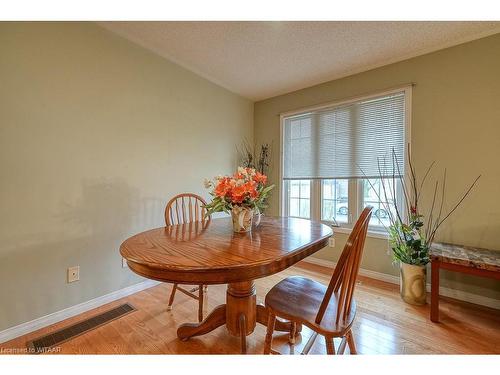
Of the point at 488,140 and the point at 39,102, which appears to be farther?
the point at 488,140

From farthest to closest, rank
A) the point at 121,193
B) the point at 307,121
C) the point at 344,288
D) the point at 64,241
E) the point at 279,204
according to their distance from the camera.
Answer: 1. the point at 279,204
2. the point at 307,121
3. the point at 121,193
4. the point at 64,241
5. the point at 344,288

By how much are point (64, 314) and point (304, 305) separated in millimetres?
1803

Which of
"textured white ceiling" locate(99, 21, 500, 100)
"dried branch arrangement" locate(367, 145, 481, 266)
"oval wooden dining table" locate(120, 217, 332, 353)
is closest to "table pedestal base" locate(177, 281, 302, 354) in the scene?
"oval wooden dining table" locate(120, 217, 332, 353)

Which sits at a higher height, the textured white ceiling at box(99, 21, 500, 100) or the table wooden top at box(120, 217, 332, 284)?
the textured white ceiling at box(99, 21, 500, 100)

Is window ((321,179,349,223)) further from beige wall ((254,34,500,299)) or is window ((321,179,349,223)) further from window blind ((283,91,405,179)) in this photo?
beige wall ((254,34,500,299))

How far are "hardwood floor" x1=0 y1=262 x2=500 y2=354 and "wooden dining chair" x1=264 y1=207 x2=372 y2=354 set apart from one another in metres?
0.45

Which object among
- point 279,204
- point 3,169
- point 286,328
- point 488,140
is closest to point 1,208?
point 3,169

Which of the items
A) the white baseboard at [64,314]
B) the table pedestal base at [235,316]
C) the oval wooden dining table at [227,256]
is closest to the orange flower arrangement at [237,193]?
the oval wooden dining table at [227,256]

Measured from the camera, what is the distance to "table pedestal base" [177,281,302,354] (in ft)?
4.70

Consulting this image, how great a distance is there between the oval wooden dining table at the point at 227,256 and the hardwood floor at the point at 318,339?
0.11m

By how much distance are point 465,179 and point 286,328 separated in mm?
2053

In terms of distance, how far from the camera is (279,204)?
3.36 metres

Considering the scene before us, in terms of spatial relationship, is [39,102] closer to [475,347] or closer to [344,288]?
[344,288]

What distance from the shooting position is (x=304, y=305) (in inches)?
44.6
